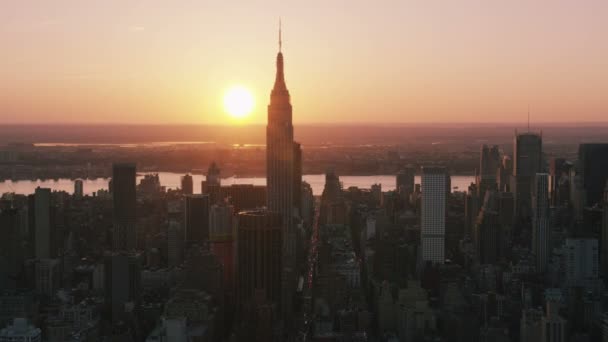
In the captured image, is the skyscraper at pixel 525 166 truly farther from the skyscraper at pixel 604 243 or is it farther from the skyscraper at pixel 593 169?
the skyscraper at pixel 604 243

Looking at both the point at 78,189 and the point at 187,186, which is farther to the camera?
the point at 187,186

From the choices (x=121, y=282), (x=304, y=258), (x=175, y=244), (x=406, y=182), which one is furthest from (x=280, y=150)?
(x=406, y=182)

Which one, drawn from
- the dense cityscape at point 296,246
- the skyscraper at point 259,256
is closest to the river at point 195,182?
the dense cityscape at point 296,246

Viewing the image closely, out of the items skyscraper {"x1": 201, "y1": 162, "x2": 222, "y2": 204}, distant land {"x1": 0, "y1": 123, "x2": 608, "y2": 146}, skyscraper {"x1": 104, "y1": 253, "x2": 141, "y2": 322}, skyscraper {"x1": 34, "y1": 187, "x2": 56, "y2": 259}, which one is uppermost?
distant land {"x1": 0, "y1": 123, "x2": 608, "y2": 146}

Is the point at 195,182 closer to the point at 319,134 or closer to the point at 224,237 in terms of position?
the point at 224,237

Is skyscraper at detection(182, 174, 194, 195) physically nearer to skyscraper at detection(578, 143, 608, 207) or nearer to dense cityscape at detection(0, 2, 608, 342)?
dense cityscape at detection(0, 2, 608, 342)

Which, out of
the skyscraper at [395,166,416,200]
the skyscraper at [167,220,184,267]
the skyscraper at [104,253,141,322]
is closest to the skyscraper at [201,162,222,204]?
the skyscraper at [167,220,184,267]
